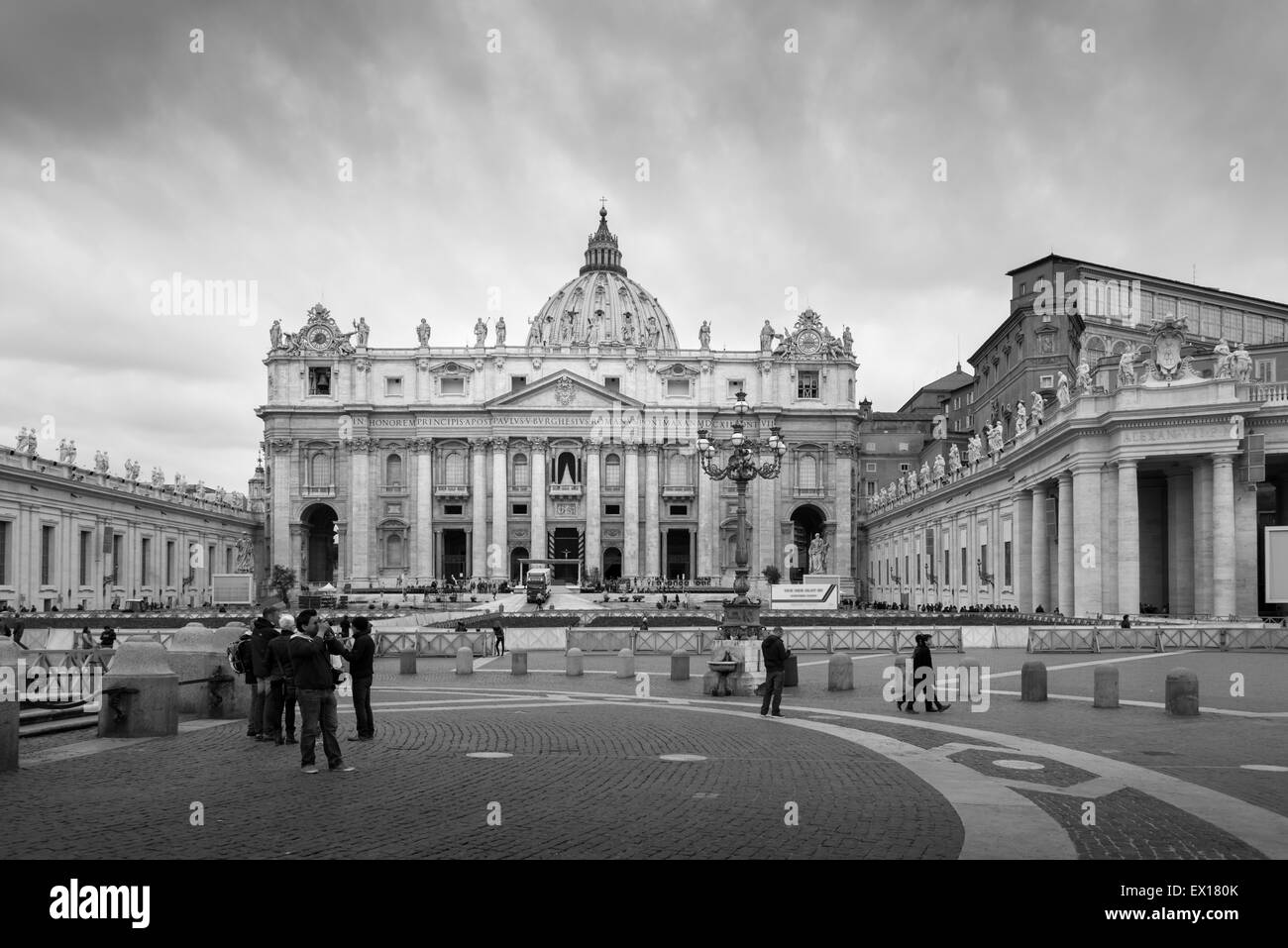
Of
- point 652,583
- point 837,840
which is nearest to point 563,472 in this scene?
point 652,583

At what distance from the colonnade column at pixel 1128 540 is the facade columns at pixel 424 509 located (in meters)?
73.7

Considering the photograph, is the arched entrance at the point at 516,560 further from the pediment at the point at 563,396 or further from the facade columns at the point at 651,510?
the pediment at the point at 563,396

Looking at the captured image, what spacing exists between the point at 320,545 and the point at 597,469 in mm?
32481

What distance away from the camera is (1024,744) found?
1545 cm

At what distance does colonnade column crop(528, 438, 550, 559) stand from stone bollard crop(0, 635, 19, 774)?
306 ft

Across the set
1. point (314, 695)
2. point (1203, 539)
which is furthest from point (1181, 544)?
point (314, 695)

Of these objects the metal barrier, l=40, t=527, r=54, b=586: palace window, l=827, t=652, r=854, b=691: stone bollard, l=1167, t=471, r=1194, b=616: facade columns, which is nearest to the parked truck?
l=40, t=527, r=54, b=586: palace window

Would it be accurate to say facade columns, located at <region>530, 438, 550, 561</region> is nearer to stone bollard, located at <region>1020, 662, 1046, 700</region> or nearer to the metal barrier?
the metal barrier

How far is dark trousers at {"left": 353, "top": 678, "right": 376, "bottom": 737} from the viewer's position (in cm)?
1554

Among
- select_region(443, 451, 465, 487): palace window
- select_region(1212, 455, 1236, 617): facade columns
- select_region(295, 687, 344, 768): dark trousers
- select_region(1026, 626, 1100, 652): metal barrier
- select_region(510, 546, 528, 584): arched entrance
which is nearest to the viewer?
select_region(295, 687, 344, 768): dark trousers

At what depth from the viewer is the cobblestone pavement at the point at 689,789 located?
924 centimetres
